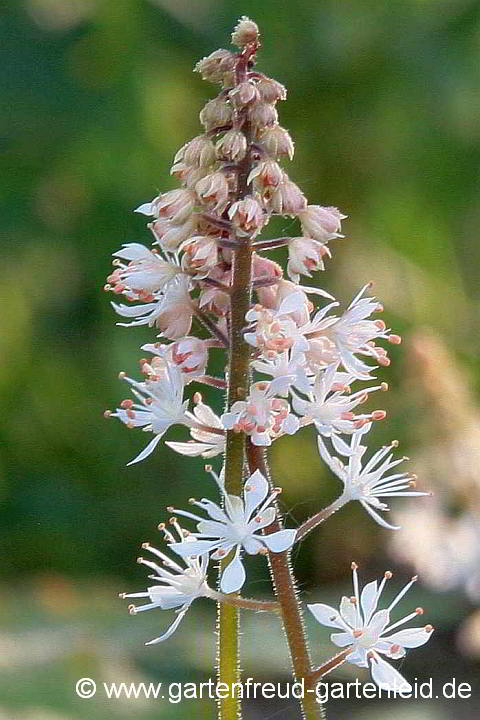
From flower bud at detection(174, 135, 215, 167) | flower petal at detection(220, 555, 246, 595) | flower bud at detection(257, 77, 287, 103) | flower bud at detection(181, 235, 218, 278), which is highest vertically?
flower bud at detection(257, 77, 287, 103)

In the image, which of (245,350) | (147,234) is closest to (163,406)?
(245,350)

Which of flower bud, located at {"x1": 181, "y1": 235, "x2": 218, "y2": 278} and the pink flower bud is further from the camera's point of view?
the pink flower bud

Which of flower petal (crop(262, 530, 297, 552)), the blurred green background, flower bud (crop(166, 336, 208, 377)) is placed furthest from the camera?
the blurred green background

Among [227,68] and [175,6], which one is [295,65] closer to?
[175,6]

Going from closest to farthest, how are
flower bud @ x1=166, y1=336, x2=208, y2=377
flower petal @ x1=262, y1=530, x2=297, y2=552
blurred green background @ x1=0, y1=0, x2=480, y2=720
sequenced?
flower petal @ x1=262, y1=530, x2=297, y2=552 → flower bud @ x1=166, y1=336, x2=208, y2=377 → blurred green background @ x1=0, y1=0, x2=480, y2=720

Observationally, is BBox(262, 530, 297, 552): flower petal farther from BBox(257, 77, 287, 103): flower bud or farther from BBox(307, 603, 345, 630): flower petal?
BBox(257, 77, 287, 103): flower bud

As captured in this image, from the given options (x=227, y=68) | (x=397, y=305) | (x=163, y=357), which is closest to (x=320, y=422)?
(x=163, y=357)

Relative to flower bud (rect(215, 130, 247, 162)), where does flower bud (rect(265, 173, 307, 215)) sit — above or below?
below

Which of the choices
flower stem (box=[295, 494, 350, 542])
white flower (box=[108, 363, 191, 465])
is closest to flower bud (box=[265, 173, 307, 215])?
white flower (box=[108, 363, 191, 465])
